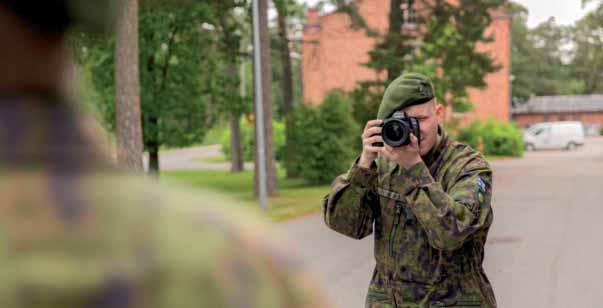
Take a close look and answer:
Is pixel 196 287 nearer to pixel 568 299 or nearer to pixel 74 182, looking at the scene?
pixel 74 182

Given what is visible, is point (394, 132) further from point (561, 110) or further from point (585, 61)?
point (585, 61)

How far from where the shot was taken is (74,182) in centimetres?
62

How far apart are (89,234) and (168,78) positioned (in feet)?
76.0

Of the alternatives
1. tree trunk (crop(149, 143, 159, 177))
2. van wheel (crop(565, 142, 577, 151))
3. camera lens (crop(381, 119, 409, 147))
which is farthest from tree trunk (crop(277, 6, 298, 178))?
van wheel (crop(565, 142, 577, 151))

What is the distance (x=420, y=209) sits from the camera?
2631 mm

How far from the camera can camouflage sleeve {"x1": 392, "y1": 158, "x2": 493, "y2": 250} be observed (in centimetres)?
259

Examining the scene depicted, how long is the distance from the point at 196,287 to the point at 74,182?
13cm

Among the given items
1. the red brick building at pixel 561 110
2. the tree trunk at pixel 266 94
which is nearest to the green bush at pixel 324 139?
the tree trunk at pixel 266 94

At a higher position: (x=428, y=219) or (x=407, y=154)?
(x=407, y=154)

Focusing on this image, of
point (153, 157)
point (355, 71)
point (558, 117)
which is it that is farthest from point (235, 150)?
point (558, 117)

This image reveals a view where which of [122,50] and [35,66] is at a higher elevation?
[122,50]

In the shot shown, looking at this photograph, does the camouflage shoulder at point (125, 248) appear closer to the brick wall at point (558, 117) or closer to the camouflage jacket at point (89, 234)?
the camouflage jacket at point (89, 234)

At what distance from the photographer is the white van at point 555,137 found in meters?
51.2

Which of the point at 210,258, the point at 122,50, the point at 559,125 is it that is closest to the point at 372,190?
the point at 210,258
